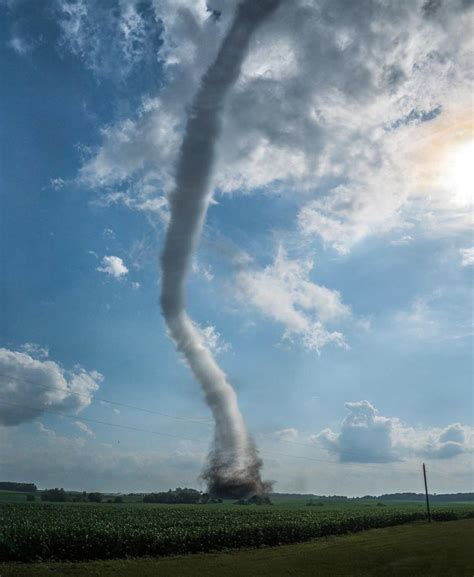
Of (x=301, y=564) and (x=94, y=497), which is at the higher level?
(x=94, y=497)

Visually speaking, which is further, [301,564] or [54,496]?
[54,496]

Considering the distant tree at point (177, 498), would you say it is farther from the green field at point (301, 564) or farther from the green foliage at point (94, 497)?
the green field at point (301, 564)

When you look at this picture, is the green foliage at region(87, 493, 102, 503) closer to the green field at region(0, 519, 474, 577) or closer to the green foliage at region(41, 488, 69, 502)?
the green foliage at region(41, 488, 69, 502)

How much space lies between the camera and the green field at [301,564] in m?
29.8

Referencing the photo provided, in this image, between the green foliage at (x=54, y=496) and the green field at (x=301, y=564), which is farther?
the green foliage at (x=54, y=496)

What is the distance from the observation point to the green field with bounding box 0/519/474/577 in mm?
29766

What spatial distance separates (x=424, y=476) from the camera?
83.7 m

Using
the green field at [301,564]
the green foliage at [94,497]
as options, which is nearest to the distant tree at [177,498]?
the green foliage at [94,497]

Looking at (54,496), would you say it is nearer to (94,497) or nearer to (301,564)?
(94,497)

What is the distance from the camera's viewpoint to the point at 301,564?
3488 centimetres

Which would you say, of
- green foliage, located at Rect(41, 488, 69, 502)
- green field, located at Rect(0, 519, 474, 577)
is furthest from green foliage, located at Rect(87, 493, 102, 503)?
green field, located at Rect(0, 519, 474, 577)

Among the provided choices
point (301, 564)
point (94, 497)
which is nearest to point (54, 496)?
point (94, 497)

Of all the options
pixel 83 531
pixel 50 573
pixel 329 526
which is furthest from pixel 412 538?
pixel 50 573

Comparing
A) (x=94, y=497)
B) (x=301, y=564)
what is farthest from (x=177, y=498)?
(x=301, y=564)
